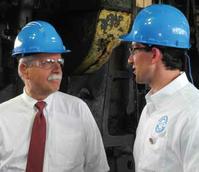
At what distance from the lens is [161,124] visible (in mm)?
2000

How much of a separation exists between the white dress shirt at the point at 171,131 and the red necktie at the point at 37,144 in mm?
501

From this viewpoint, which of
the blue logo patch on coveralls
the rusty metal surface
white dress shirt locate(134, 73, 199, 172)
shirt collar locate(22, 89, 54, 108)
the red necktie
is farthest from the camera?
the rusty metal surface

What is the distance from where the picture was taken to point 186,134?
1856 millimetres

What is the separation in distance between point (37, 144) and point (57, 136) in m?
0.12

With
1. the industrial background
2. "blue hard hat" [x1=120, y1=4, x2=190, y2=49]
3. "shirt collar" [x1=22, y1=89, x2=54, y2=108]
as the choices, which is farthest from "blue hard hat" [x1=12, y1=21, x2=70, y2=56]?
the industrial background

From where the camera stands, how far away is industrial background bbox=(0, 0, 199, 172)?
3.11m

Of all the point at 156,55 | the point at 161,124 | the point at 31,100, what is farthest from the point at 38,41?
the point at 161,124

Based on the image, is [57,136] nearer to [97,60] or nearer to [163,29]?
[163,29]

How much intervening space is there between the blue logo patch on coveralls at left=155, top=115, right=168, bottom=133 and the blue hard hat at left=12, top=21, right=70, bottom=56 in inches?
27.7

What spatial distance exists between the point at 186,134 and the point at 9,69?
6.26ft

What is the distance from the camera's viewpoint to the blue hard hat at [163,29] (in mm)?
2098

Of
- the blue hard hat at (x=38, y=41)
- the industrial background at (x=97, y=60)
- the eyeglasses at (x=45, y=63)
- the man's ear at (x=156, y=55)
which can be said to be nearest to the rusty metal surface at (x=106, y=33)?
the industrial background at (x=97, y=60)

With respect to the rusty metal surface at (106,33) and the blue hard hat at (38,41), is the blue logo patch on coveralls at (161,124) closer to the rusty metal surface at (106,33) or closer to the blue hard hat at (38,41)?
the blue hard hat at (38,41)

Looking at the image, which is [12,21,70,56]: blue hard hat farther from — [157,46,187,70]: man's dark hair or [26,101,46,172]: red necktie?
[157,46,187,70]: man's dark hair
